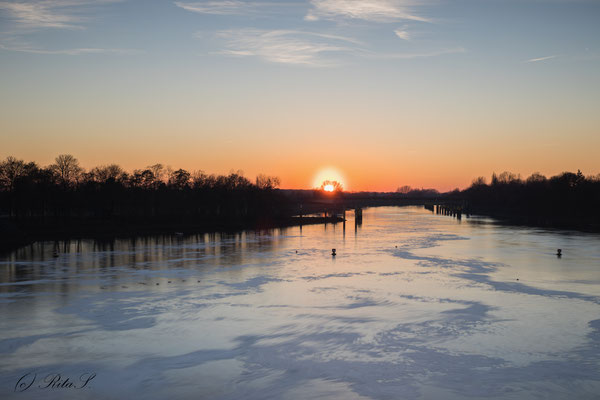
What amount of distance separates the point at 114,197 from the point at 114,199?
122 centimetres

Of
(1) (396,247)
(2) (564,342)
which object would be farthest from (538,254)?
(2) (564,342)

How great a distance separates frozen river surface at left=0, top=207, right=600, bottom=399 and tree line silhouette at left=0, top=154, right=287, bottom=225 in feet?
178

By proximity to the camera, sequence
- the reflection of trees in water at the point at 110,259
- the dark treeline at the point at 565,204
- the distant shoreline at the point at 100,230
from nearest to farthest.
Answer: the reflection of trees in water at the point at 110,259
the distant shoreline at the point at 100,230
the dark treeline at the point at 565,204

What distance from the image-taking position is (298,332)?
24609mm

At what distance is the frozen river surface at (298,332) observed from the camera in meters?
18.0

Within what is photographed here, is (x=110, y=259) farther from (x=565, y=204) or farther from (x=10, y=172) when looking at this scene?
(x=565, y=204)

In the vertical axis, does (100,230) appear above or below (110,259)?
above

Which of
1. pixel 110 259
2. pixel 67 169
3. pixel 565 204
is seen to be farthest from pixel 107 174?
pixel 565 204

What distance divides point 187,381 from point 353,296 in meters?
16.9

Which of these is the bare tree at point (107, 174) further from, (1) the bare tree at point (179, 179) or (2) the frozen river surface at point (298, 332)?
A: (2) the frozen river surface at point (298, 332)

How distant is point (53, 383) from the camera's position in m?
17.7
